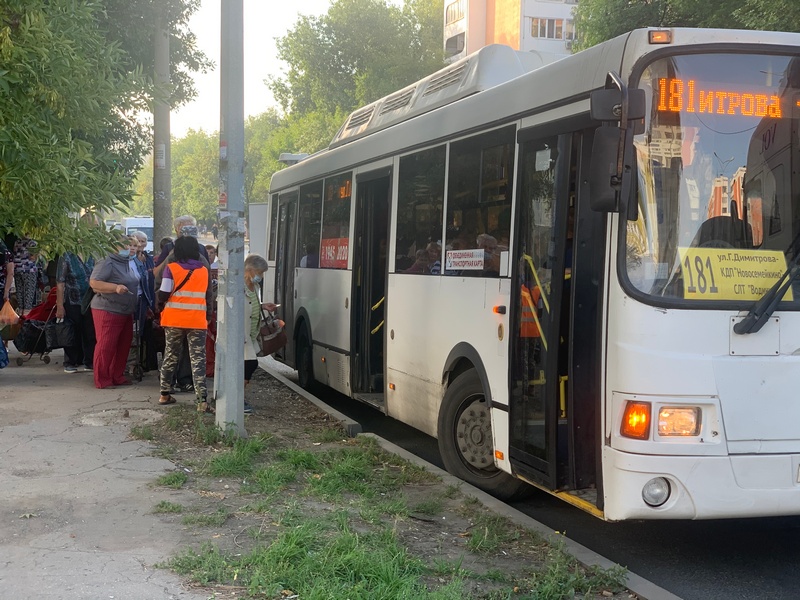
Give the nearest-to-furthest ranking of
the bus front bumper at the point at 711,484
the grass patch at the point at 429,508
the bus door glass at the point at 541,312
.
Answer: the bus front bumper at the point at 711,484, the bus door glass at the point at 541,312, the grass patch at the point at 429,508

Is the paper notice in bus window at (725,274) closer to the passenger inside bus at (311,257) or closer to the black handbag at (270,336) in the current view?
the black handbag at (270,336)

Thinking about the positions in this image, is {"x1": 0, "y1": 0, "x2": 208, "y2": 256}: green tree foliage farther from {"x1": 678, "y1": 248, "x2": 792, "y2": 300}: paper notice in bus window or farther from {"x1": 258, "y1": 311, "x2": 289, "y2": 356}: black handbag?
{"x1": 258, "y1": 311, "x2": 289, "y2": 356}: black handbag

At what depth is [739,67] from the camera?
5.18m

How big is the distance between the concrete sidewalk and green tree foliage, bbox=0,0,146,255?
167 centimetres

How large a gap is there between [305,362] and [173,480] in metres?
5.51

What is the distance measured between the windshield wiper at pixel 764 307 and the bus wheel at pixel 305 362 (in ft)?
24.2

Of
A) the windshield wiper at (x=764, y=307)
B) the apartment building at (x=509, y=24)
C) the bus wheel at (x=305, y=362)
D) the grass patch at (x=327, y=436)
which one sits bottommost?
the grass patch at (x=327, y=436)

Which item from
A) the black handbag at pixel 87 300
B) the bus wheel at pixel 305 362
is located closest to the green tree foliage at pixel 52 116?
the black handbag at pixel 87 300

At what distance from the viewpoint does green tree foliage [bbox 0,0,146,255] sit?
5223mm

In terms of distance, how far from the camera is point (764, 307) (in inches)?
198

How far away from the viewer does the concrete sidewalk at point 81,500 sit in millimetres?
4801

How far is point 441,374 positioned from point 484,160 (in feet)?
5.70

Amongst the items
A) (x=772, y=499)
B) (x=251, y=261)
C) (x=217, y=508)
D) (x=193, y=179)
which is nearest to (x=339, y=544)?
(x=217, y=508)

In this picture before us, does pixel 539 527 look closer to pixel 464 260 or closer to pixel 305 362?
pixel 464 260
